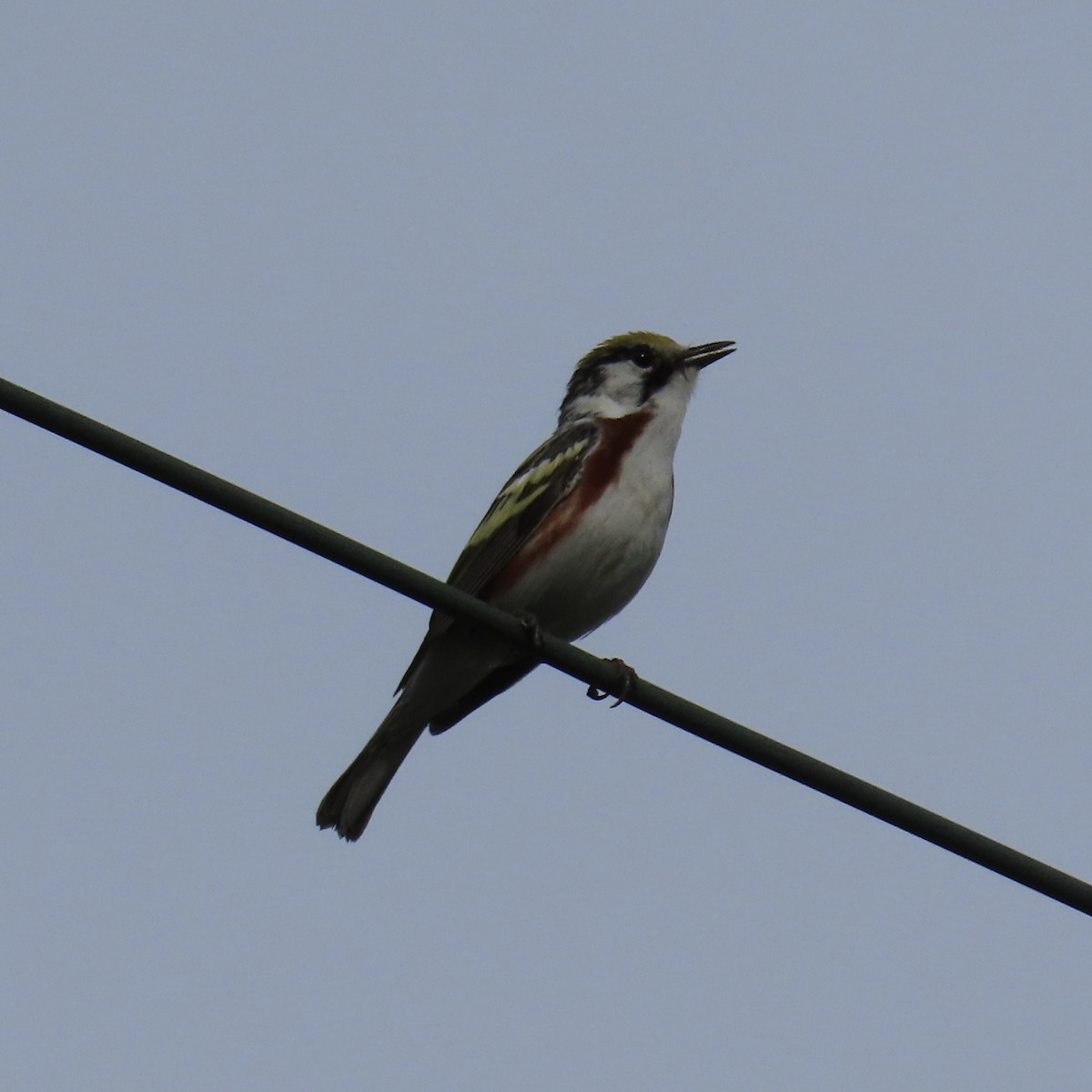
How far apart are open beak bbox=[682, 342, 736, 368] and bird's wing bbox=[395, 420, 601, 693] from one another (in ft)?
3.47

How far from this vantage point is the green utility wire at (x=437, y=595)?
4.89 meters

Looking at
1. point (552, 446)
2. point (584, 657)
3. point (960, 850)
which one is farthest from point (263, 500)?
point (552, 446)

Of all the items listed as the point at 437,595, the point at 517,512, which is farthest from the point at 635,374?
the point at 437,595

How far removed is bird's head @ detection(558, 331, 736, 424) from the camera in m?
10.1

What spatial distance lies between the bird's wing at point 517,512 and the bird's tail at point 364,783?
247mm

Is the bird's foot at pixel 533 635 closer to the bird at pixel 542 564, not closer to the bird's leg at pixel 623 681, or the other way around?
the bird's leg at pixel 623 681

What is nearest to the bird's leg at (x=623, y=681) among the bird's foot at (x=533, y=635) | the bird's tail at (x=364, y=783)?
the bird's foot at (x=533, y=635)

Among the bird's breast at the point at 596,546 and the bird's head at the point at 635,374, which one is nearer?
the bird's breast at the point at 596,546

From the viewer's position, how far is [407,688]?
9.19m

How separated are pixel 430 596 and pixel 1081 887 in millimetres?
2109

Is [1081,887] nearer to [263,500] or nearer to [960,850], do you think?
[960,850]

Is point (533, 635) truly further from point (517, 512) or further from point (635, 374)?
point (635, 374)

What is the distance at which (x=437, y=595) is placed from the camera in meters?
5.36

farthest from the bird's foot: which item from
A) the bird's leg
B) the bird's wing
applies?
the bird's wing
